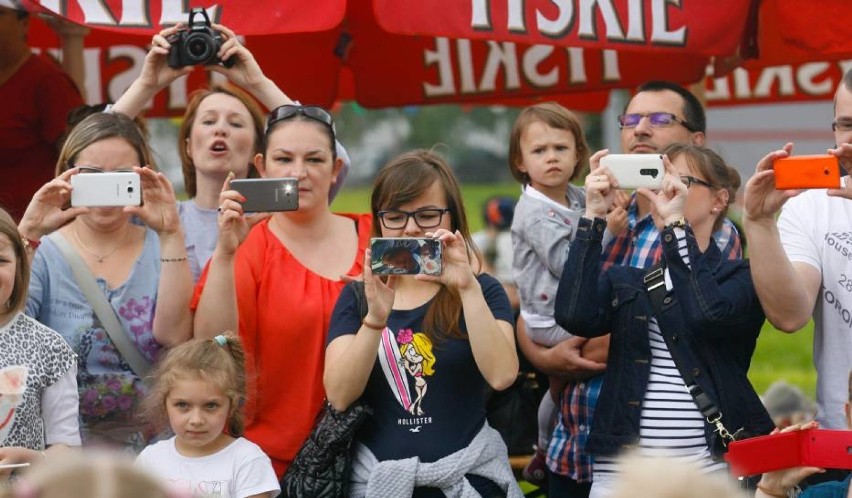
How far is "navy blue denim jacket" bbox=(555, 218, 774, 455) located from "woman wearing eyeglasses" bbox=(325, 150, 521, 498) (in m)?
0.27

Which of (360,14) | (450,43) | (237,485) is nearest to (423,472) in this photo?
(237,485)

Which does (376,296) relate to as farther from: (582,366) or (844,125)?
(844,125)

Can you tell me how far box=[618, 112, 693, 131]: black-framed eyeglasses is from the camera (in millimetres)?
5367

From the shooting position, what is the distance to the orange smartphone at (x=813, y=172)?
13.7 ft

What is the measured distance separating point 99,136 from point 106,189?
1.15 feet

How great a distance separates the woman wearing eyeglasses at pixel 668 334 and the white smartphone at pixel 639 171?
28mm

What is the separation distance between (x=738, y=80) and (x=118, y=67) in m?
4.16

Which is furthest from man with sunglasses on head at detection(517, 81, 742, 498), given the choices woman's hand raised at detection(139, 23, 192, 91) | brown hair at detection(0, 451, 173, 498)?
brown hair at detection(0, 451, 173, 498)

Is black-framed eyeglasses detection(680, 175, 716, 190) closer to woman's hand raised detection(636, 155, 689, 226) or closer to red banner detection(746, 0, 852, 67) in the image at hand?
woman's hand raised detection(636, 155, 689, 226)

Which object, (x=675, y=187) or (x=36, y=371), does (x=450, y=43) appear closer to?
(x=675, y=187)

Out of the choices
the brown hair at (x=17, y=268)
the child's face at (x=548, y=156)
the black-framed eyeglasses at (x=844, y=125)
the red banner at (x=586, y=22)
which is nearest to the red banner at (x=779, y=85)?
the red banner at (x=586, y=22)

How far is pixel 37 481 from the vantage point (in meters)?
1.92

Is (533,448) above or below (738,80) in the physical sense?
below

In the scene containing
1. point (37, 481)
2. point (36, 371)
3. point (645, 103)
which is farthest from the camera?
point (645, 103)
